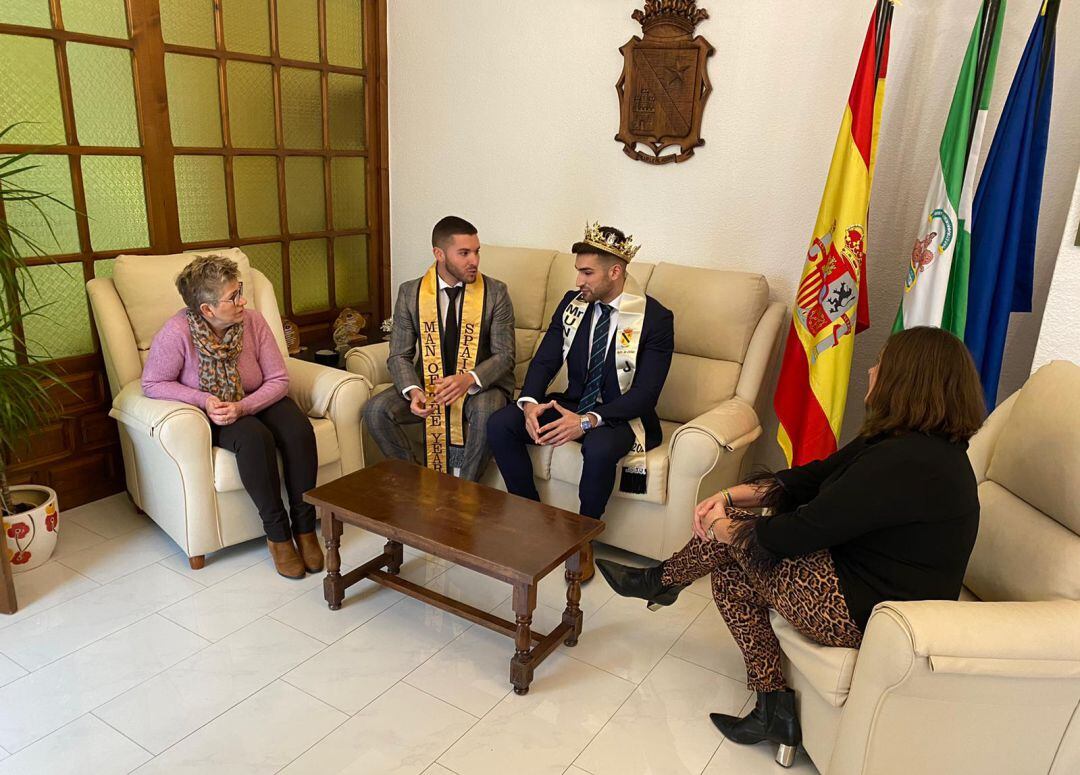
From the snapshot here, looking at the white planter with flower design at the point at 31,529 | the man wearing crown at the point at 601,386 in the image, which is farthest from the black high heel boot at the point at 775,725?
the white planter with flower design at the point at 31,529

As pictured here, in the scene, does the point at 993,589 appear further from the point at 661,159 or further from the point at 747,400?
the point at 661,159

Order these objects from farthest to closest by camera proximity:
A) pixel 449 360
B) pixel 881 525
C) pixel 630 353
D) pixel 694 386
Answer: pixel 449 360, pixel 694 386, pixel 630 353, pixel 881 525

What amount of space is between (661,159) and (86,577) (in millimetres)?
2657

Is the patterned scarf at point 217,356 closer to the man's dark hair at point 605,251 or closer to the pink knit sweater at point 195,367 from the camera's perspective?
the pink knit sweater at point 195,367

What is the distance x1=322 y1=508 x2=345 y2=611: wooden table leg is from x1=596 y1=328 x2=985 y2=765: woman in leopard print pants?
1.25 meters

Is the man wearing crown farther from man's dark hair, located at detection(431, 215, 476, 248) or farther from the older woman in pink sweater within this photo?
the older woman in pink sweater

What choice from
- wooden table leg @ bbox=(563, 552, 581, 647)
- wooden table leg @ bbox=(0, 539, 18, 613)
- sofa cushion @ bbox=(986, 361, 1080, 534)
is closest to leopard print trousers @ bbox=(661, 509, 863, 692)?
wooden table leg @ bbox=(563, 552, 581, 647)

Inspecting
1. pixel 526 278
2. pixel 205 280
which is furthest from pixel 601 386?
pixel 205 280

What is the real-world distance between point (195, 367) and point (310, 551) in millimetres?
745

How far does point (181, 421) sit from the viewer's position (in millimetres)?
2594

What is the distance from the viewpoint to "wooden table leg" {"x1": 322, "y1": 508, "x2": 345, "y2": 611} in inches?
98.8

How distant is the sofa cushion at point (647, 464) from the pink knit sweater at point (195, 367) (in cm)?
Answer: 102

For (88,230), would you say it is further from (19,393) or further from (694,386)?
(694,386)

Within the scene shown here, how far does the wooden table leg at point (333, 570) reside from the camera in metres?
2.51
